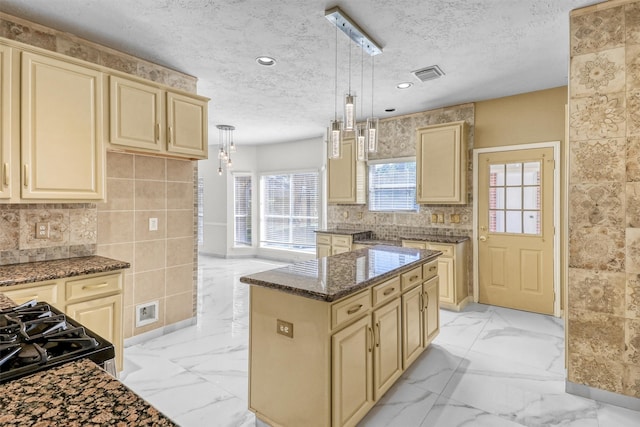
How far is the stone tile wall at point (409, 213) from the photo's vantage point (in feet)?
15.1

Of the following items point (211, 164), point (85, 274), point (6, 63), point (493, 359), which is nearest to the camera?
point (6, 63)

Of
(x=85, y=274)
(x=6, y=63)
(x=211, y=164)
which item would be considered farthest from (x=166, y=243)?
(x=211, y=164)

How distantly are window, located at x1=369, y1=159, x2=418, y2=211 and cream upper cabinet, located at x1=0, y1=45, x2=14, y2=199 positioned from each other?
4.39m

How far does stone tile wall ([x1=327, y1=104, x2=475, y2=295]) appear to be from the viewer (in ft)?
15.1

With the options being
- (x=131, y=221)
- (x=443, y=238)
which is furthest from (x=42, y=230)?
(x=443, y=238)

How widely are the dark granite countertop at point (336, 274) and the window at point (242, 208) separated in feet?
17.9

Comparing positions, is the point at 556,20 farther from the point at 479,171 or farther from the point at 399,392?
the point at 399,392

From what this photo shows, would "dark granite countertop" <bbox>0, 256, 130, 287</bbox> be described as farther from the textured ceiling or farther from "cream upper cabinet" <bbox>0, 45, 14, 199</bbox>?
the textured ceiling

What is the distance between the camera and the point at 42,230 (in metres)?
2.67

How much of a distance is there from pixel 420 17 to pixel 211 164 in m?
6.60

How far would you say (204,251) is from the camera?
8391 mm

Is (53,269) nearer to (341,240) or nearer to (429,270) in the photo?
(429,270)

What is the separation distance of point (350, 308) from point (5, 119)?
2.52m

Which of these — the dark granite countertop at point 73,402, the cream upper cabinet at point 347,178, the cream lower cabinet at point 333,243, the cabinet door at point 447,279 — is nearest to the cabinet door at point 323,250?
the cream lower cabinet at point 333,243
